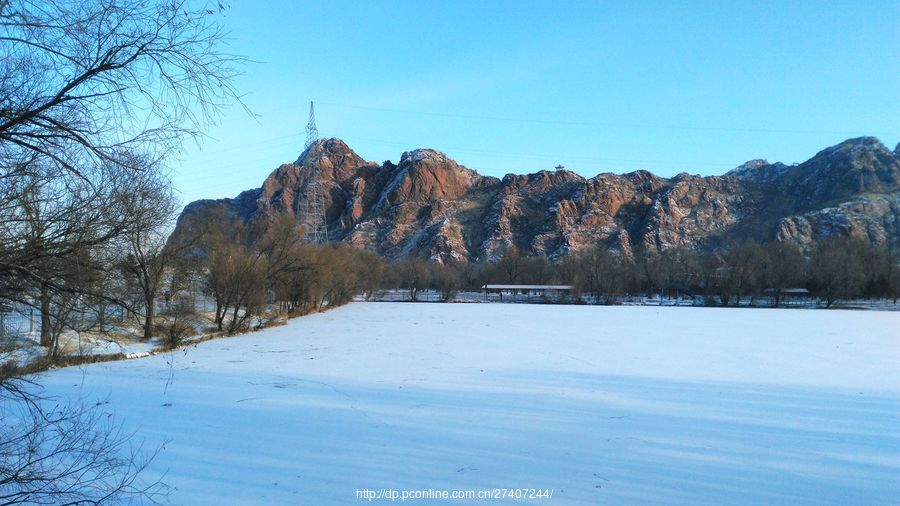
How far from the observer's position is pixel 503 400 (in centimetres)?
934

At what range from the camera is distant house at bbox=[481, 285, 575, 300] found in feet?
237

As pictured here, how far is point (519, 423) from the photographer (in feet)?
25.7

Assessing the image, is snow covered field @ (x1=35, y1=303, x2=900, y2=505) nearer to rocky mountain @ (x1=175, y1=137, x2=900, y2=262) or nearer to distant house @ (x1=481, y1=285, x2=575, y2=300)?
distant house @ (x1=481, y1=285, x2=575, y2=300)

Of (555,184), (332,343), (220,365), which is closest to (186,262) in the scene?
(332,343)

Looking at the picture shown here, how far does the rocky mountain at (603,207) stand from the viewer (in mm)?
109625

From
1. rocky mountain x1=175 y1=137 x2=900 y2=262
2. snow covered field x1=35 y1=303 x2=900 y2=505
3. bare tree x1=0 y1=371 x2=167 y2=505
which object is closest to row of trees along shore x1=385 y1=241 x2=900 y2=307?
rocky mountain x1=175 y1=137 x2=900 y2=262

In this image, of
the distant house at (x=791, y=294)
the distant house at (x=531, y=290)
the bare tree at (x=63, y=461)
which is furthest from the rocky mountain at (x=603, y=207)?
the bare tree at (x=63, y=461)

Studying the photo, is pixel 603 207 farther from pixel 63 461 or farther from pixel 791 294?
pixel 63 461

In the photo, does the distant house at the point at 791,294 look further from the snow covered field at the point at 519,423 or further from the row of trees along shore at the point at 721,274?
the snow covered field at the point at 519,423

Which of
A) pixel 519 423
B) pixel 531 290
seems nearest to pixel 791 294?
pixel 531 290

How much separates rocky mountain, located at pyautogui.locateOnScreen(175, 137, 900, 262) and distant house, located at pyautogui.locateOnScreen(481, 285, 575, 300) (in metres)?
28.3

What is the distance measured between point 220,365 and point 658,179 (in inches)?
5661

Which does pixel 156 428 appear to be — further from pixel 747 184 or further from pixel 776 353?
pixel 747 184

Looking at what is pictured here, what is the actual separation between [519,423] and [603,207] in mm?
125382
